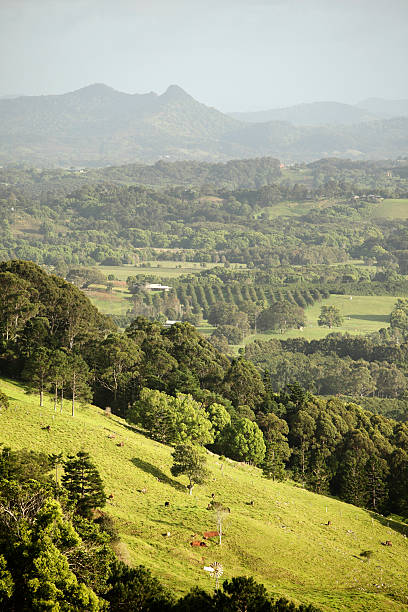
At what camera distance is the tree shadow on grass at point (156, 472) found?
2099 inches

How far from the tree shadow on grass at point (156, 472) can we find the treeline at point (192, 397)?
10367 mm

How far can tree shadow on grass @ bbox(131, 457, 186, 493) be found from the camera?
175ft

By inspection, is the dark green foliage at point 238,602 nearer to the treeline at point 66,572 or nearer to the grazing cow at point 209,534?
the treeline at point 66,572

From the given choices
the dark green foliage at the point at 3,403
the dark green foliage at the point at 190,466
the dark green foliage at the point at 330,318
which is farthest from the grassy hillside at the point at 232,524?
the dark green foliage at the point at 330,318

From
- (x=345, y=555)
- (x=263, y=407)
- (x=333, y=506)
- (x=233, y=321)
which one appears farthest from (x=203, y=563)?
(x=233, y=321)

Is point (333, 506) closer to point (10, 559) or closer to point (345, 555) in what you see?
point (345, 555)

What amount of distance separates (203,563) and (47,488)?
12355 millimetres

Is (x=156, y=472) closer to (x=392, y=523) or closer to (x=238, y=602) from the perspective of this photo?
(x=238, y=602)

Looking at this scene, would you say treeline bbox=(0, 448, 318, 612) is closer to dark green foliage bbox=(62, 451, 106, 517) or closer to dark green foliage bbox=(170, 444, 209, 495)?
dark green foliage bbox=(62, 451, 106, 517)

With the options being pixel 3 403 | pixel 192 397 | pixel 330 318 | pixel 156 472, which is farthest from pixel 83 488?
pixel 330 318

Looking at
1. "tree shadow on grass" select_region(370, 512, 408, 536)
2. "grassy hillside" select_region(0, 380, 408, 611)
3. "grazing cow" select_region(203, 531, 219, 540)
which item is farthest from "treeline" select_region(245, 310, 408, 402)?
"grazing cow" select_region(203, 531, 219, 540)

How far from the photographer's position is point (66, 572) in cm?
2872

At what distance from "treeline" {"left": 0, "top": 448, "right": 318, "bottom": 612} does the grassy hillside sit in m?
4.17

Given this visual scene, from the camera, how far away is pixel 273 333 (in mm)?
185875
